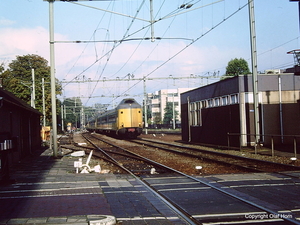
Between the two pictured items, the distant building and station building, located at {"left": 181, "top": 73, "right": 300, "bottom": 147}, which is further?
the distant building

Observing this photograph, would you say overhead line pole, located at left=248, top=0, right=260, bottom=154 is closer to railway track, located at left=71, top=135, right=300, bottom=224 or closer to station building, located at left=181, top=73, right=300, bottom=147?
station building, located at left=181, top=73, right=300, bottom=147

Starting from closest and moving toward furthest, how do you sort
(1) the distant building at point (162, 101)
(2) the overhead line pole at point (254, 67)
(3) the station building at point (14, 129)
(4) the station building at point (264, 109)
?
(3) the station building at point (14, 129), (2) the overhead line pole at point (254, 67), (4) the station building at point (264, 109), (1) the distant building at point (162, 101)

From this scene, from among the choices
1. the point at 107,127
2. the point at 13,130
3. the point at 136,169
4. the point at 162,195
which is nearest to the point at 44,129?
the point at 107,127

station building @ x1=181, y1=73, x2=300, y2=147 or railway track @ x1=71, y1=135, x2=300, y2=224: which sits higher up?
station building @ x1=181, y1=73, x2=300, y2=147

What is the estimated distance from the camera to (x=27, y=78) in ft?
192

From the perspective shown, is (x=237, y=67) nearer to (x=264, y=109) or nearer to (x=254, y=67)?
(x=264, y=109)

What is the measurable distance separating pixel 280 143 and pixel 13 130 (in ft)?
47.2

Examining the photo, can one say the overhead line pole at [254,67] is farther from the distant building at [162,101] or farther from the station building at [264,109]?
the distant building at [162,101]

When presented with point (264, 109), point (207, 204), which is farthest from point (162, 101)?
point (207, 204)

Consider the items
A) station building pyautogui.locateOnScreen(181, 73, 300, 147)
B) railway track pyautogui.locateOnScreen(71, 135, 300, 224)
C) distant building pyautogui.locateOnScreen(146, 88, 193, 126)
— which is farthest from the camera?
distant building pyautogui.locateOnScreen(146, 88, 193, 126)

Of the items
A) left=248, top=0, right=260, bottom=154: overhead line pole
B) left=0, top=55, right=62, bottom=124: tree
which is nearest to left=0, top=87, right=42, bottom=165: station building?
left=248, top=0, right=260, bottom=154: overhead line pole

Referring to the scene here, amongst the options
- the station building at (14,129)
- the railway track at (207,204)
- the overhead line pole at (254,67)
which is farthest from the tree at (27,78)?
the railway track at (207,204)

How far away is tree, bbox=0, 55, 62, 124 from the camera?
52281 mm

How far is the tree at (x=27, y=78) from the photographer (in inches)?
2058
